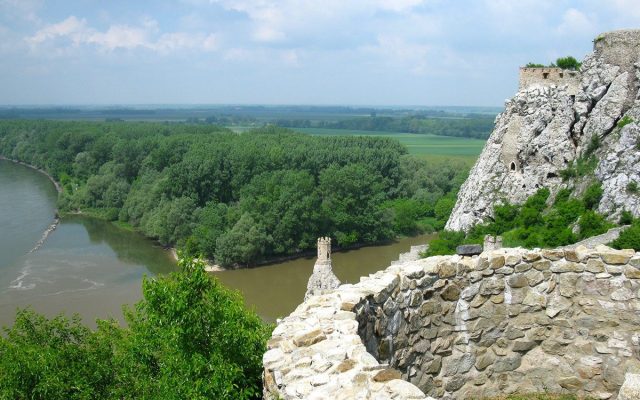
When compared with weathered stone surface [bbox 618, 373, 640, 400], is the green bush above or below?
below

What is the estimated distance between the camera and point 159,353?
809 cm

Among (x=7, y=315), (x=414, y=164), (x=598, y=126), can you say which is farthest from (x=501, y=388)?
(x=414, y=164)

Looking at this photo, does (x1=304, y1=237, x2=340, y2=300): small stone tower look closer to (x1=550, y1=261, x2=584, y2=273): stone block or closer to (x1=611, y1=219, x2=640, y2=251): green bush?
(x1=611, y1=219, x2=640, y2=251): green bush

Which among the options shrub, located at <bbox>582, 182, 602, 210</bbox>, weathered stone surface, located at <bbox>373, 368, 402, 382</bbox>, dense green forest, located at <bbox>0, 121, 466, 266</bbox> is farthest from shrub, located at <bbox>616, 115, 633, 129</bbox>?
weathered stone surface, located at <bbox>373, 368, 402, 382</bbox>

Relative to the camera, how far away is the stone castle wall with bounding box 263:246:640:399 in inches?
226

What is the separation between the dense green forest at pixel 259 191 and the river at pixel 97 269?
66.9 inches

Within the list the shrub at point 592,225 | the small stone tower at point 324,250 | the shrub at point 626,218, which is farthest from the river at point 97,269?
the shrub at point 626,218

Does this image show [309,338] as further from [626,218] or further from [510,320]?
[626,218]

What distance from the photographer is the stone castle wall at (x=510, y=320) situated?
18.9 ft

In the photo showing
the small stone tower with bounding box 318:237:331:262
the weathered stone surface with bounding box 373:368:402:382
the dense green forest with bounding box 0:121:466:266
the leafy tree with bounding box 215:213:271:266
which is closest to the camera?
the weathered stone surface with bounding box 373:368:402:382

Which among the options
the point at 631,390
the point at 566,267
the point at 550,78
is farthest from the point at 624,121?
the point at 631,390

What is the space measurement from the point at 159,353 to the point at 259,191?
37.4 m

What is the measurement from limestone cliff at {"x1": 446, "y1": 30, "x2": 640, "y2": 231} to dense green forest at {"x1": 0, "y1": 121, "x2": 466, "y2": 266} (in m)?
13.4

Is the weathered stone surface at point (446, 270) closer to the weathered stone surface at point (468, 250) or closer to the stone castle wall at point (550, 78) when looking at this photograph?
the weathered stone surface at point (468, 250)
